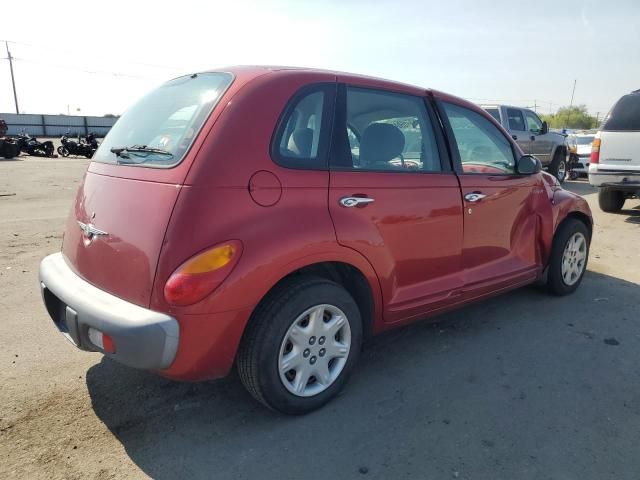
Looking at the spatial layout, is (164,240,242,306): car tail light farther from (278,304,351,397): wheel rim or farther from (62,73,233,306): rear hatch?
(278,304,351,397): wheel rim

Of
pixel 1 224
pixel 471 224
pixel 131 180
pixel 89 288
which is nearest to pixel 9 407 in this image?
pixel 89 288

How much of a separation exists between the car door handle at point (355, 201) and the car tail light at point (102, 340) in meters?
1.34

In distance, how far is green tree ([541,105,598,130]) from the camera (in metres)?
65.4

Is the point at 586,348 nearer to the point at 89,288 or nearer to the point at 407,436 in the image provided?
the point at 407,436

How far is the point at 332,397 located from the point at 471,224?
155 centimetres

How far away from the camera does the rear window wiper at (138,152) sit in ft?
8.35

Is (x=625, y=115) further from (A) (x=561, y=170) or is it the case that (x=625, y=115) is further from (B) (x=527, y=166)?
(A) (x=561, y=170)

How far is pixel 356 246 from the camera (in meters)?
2.71

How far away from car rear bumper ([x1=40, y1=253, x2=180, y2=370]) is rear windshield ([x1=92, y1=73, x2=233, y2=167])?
714mm

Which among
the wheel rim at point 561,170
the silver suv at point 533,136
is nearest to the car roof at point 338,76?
the silver suv at point 533,136

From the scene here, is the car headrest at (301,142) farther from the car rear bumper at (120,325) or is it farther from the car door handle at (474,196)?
the car door handle at (474,196)

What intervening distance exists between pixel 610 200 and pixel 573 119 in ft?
220

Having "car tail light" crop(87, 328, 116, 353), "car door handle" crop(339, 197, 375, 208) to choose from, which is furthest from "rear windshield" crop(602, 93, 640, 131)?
"car tail light" crop(87, 328, 116, 353)

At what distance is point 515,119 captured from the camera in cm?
1281
